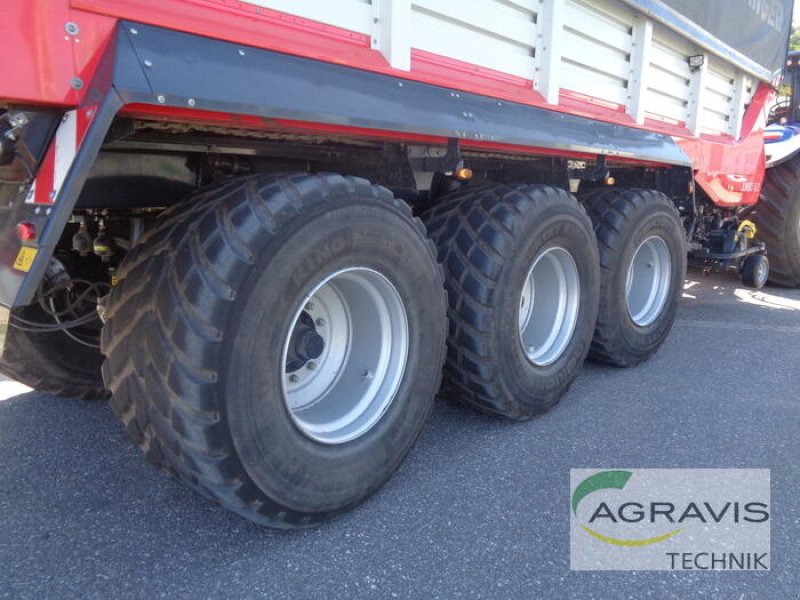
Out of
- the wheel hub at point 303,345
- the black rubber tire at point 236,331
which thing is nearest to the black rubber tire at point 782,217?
the black rubber tire at point 236,331

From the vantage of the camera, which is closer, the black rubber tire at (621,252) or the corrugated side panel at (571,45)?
the corrugated side panel at (571,45)

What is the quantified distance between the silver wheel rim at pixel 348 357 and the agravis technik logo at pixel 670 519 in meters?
0.85

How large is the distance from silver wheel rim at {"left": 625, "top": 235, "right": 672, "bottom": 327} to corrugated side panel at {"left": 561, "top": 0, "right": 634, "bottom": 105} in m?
1.02

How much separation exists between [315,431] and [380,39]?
54.5 inches

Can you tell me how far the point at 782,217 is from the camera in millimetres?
6445

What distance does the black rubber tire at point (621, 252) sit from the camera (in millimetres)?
3643

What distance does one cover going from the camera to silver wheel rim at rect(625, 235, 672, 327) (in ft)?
A: 13.8

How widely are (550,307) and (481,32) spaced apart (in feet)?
4.54

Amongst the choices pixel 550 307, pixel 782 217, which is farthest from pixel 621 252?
pixel 782 217

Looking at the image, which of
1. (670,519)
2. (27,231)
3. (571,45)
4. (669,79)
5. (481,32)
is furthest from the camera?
(669,79)

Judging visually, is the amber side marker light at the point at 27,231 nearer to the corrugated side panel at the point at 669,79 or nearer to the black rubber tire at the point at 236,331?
the black rubber tire at the point at 236,331

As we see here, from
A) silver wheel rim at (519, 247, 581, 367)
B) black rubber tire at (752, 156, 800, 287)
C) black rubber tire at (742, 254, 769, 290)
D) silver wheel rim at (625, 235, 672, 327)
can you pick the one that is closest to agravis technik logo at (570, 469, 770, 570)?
silver wheel rim at (519, 247, 581, 367)

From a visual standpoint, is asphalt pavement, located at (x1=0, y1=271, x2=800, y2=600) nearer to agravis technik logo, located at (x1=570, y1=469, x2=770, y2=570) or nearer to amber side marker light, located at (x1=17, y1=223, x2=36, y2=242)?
agravis technik logo, located at (x1=570, y1=469, x2=770, y2=570)

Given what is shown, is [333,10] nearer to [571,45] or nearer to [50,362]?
[571,45]
